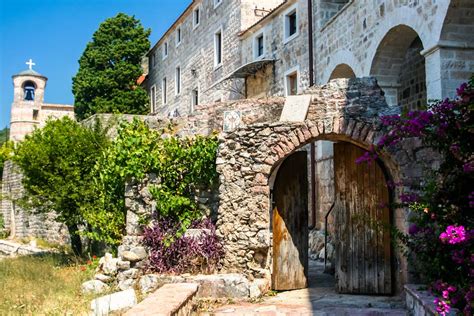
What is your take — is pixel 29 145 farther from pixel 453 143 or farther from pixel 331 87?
pixel 453 143

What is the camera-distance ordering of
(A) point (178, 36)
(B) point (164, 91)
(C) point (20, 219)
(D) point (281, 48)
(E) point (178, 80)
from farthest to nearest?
(B) point (164, 91) < (A) point (178, 36) < (E) point (178, 80) < (C) point (20, 219) < (D) point (281, 48)

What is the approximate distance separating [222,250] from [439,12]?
5107 millimetres

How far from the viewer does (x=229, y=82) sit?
65.6 ft

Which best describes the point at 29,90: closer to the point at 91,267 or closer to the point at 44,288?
the point at 91,267

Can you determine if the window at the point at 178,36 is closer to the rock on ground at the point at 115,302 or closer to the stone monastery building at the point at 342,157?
the stone monastery building at the point at 342,157

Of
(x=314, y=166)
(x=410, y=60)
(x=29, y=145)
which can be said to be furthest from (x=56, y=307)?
(x=410, y=60)

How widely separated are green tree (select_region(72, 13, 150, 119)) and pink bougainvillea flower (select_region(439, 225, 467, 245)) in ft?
81.1

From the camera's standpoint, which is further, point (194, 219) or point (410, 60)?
point (410, 60)

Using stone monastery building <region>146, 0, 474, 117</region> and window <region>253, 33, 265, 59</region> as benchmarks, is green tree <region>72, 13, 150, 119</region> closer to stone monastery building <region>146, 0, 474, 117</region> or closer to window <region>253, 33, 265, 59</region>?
stone monastery building <region>146, 0, 474, 117</region>

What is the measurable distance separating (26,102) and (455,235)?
136ft

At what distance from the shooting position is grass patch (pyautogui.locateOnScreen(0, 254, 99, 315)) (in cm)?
638

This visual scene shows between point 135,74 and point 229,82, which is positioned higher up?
point 135,74

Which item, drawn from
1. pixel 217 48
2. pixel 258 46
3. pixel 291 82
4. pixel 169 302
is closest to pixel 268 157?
pixel 169 302

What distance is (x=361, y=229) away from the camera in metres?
7.46
